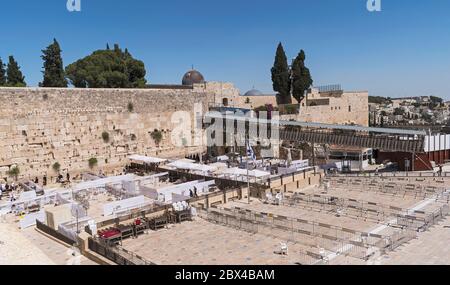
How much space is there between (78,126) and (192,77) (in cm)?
2246

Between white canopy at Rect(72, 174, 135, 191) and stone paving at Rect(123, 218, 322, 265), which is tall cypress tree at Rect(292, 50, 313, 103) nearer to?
white canopy at Rect(72, 174, 135, 191)

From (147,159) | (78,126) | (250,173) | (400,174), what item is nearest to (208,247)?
(250,173)

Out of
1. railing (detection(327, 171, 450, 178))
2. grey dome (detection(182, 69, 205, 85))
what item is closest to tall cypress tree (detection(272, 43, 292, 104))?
grey dome (detection(182, 69, 205, 85))

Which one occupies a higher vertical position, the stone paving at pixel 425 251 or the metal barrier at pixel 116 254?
the metal barrier at pixel 116 254

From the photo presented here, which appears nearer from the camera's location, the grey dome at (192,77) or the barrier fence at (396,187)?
the barrier fence at (396,187)

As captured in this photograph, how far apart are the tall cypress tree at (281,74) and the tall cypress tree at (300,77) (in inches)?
27.4

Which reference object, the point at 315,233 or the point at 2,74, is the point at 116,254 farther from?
the point at 2,74

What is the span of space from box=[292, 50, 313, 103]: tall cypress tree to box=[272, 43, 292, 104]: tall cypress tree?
70 cm

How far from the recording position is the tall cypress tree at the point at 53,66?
3406 centimetres

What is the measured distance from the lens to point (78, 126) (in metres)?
26.2

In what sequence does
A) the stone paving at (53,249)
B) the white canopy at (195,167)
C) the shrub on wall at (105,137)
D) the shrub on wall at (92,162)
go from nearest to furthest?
the stone paving at (53,249), the white canopy at (195,167), the shrub on wall at (92,162), the shrub on wall at (105,137)

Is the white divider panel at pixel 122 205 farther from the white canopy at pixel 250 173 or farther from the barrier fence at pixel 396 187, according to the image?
the barrier fence at pixel 396 187

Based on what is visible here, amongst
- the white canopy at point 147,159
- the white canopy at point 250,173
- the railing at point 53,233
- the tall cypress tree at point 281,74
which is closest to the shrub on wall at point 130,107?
the white canopy at point 147,159

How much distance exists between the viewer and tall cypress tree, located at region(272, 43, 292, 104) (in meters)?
41.5
